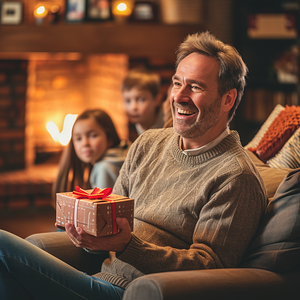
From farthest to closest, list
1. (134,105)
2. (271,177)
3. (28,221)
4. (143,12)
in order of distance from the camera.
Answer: (143,12)
(28,221)
(134,105)
(271,177)

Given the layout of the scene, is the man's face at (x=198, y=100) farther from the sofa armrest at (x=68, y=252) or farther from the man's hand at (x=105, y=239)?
the sofa armrest at (x=68, y=252)

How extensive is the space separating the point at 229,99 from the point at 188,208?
1.20 ft

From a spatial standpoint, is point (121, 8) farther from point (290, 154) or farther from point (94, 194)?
point (94, 194)

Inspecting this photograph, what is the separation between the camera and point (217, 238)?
1.11 metres

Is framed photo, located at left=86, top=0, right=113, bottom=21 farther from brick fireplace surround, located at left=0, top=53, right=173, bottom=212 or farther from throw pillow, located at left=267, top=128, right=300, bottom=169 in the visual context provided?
throw pillow, located at left=267, top=128, right=300, bottom=169

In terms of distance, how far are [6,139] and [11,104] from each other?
0.30 meters

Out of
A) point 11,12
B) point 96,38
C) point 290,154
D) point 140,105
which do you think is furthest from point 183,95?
point 11,12

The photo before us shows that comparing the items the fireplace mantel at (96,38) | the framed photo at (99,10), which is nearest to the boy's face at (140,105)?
the fireplace mantel at (96,38)

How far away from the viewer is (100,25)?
3314 mm

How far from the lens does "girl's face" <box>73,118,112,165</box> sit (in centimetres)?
207

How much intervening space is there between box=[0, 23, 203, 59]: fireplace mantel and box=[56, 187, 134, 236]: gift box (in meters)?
2.29

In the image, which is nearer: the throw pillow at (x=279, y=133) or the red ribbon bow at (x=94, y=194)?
the red ribbon bow at (x=94, y=194)

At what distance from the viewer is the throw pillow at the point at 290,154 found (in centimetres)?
138

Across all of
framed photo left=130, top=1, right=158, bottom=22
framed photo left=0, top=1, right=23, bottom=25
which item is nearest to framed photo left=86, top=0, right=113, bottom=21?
framed photo left=130, top=1, right=158, bottom=22
